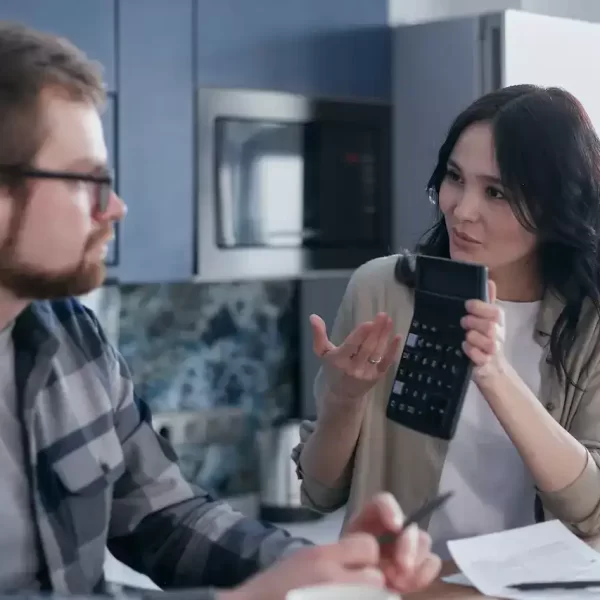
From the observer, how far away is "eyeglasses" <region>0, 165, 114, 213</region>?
43.7 inches

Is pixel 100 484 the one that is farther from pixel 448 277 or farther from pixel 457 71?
pixel 457 71

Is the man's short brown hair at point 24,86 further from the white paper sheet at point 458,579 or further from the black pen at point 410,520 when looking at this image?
the white paper sheet at point 458,579

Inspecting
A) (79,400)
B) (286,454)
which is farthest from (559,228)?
(286,454)

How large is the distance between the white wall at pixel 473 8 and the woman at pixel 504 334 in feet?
4.54

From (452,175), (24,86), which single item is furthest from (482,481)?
(24,86)

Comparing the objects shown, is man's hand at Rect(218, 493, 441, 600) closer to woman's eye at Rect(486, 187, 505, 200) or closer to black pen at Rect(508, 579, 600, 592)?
black pen at Rect(508, 579, 600, 592)

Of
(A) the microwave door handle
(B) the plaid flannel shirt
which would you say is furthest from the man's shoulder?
(A) the microwave door handle

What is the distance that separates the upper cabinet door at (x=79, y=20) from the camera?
2.07 m

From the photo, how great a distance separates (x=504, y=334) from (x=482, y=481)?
204 mm

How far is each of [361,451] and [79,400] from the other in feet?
1.52

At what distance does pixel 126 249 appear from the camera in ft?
7.42

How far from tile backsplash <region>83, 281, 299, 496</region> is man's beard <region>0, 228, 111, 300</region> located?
1.44 metres

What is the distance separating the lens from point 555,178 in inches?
59.4

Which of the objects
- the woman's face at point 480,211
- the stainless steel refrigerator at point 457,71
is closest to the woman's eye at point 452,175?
the woman's face at point 480,211
